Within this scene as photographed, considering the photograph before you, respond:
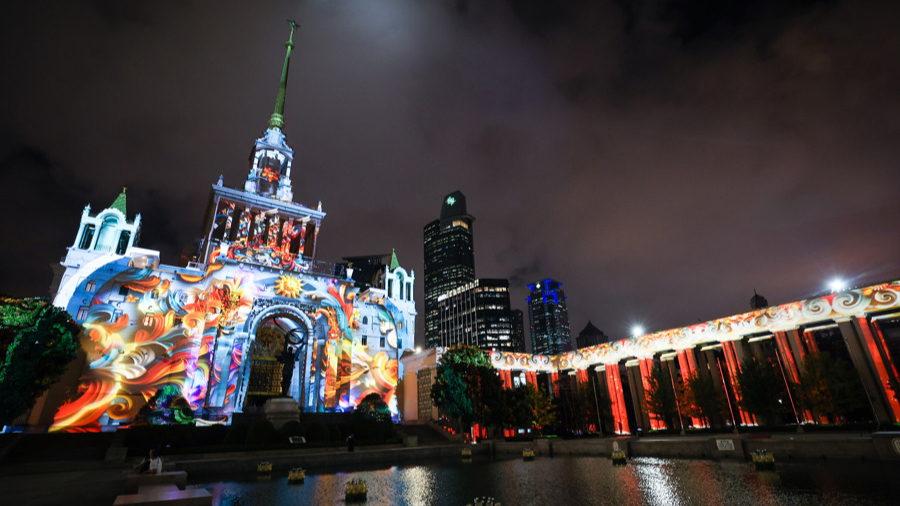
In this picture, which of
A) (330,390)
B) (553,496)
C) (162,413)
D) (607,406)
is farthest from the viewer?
(607,406)

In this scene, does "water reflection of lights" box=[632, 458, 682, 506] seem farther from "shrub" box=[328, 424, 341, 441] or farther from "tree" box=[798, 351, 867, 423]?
"shrub" box=[328, 424, 341, 441]

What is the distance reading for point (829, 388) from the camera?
29.4 meters

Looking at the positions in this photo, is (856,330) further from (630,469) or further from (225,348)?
(225,348)

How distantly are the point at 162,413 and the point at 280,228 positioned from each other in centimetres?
2616

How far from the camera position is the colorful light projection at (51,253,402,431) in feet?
112

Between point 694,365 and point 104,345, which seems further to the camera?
point 694,365

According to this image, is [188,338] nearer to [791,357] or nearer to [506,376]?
[506,376]

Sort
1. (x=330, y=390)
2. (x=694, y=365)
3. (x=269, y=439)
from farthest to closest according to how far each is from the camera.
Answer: (x=330, y=390) < (x=694, y=365) < (x=269, y=439)

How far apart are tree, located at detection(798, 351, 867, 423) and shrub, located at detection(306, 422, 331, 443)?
35538 millimetres

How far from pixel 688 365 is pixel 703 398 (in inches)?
123

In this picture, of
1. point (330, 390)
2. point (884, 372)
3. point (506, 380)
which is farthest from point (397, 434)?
point (884, 372)

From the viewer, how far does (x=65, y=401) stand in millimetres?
32500

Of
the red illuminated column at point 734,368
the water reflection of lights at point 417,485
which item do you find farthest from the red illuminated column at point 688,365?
the water reflection of lights at point 417,485

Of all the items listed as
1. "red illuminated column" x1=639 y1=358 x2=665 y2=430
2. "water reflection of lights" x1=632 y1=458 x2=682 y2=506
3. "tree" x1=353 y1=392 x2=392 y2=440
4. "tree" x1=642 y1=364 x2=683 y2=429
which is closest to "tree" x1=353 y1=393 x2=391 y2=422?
"tree" x1=353 y1=392 x2=392 y2=440
